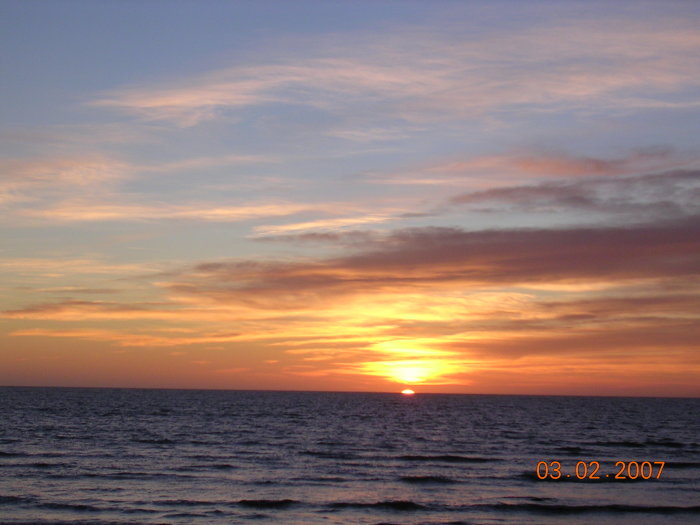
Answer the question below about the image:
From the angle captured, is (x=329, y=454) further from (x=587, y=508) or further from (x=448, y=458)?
(x=587, y=508)

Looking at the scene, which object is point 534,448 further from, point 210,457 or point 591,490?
point 210,457

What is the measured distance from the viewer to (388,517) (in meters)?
27.5

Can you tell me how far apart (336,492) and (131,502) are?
919 cm

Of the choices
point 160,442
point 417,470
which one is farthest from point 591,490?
point 160,442

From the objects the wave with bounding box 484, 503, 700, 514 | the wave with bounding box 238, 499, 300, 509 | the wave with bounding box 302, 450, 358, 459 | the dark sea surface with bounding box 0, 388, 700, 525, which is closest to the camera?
the dark sea surface with bounding box 0, 388, 700, 525

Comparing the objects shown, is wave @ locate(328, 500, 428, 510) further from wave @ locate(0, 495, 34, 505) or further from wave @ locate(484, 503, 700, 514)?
wave @ locate(0, 495, 34, 505)

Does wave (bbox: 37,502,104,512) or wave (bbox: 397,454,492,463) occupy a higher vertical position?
wave (bbox: 37,502,104,512)

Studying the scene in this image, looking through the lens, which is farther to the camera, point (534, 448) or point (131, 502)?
point (534, 448)
